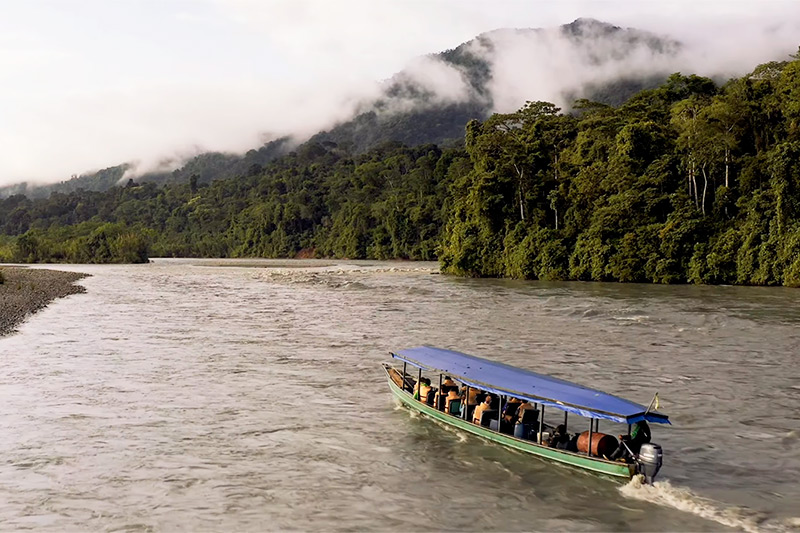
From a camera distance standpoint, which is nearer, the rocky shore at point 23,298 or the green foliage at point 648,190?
the rocky shore at point 23,298

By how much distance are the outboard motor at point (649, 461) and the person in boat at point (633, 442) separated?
0.87 ft

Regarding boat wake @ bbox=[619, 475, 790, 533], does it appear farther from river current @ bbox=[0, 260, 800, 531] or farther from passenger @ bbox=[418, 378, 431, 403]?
passenger @ bbox=[418, 378, 431, 403]

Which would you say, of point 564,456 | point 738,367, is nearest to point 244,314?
point 738,367

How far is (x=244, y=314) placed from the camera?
4103cm

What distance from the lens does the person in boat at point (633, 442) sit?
1263 cm

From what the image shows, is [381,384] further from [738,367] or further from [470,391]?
[738,367]

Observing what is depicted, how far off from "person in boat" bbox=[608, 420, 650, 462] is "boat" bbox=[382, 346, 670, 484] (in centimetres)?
10

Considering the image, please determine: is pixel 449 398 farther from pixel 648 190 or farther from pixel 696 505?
pixel 648 190

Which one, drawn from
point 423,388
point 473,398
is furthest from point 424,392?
point 473,398

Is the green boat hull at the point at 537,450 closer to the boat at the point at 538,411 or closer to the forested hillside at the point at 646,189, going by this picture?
the boat at the point at 538,411

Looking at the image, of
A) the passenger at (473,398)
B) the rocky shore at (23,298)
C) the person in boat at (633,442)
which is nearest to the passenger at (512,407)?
the passenger at (473,398)

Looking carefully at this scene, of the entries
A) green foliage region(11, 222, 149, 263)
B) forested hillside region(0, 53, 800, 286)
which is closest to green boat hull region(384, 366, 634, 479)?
forested hillside region(0, 53, 800, 286)

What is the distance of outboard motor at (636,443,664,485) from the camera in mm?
12148

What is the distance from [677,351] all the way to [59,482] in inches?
855
